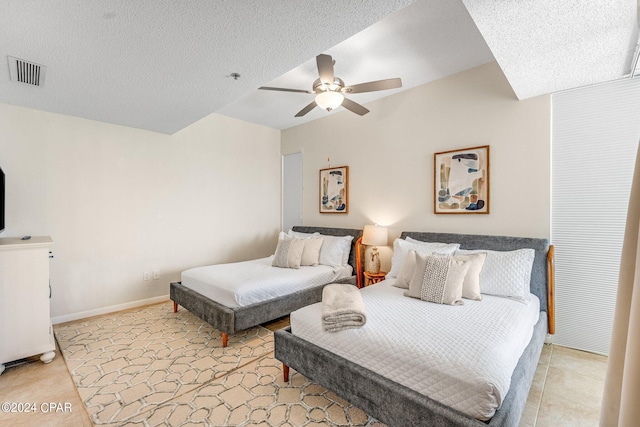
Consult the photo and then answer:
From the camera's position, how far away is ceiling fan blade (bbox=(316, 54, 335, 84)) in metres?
2.26

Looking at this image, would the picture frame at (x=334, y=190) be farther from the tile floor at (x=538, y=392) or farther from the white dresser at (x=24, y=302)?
the white dresser at (x=24, y=302)

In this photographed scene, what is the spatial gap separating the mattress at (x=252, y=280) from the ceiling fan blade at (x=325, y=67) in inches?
79.1

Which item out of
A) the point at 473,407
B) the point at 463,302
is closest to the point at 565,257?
the point at 463,302

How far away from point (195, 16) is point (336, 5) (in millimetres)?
812

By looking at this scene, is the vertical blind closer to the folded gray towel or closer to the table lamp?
the table lamp

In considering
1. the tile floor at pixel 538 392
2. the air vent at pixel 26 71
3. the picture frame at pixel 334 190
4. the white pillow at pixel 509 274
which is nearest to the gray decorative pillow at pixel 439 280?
the white pillow at pixel 509 274

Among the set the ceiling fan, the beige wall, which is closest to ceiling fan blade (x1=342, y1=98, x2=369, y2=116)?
the ceiling fan

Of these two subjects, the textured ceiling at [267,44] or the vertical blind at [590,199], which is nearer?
the textured ceiling at [267,44]

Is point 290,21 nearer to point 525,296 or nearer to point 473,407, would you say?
point 473,407

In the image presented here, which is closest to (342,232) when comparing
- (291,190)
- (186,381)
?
(291,190)

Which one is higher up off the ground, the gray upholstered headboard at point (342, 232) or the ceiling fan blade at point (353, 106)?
the ceiling fan blade at point (353, 106)

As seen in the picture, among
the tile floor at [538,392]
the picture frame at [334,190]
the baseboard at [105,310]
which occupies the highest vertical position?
the picture frame at [334,190]

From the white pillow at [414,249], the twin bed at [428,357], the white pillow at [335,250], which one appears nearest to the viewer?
the twin bed at [428,357]

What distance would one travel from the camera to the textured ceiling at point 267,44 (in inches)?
62.9
